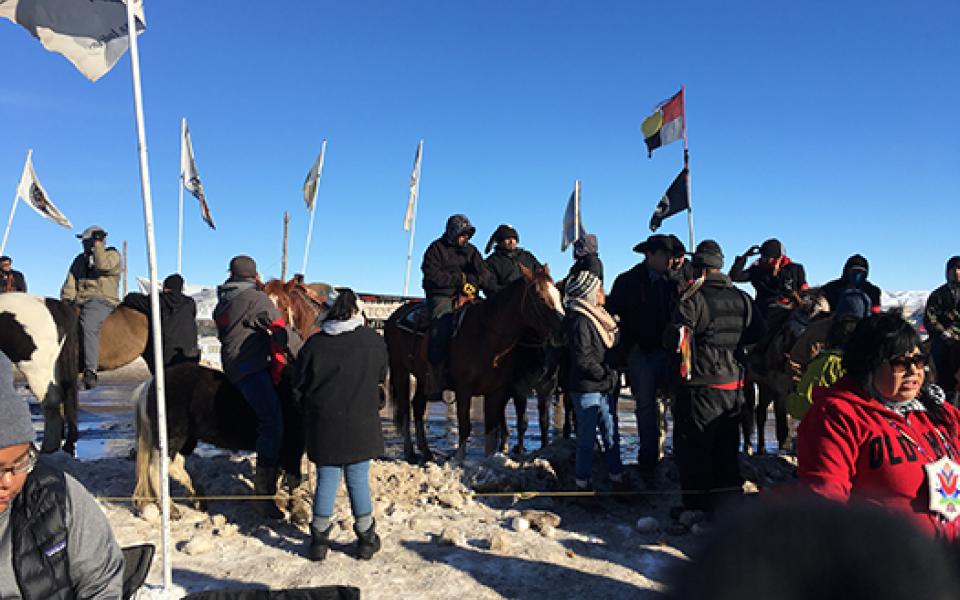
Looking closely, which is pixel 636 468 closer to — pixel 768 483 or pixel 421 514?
pixel 768 483

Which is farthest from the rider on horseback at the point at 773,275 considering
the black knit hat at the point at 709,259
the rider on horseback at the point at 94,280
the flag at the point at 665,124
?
the rider on horseback at the point at 94,280

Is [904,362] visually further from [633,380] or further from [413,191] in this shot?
[413,191]

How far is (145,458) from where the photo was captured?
5738 millimetres

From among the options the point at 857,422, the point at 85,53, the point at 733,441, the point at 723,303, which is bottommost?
the point at 733,441

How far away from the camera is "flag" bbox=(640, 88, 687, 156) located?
34.6 feet

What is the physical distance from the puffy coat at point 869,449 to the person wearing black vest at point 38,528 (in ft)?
9.37

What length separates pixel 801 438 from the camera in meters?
2.97

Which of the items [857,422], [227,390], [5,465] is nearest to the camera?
[5,465]

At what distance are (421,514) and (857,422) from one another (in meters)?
3.93

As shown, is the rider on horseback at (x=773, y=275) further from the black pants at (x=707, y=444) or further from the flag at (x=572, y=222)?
the flag at (x=572, y=222)

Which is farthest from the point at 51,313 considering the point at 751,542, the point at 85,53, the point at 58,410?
the point at 751,542

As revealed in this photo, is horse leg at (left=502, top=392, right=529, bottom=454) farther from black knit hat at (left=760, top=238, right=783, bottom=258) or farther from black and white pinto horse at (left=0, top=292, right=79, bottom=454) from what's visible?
black and white pinto horse at (left=0, top=292, right=79, bottom=454)

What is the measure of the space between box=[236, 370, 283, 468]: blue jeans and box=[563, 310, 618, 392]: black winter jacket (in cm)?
285

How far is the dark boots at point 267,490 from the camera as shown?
223 inches
